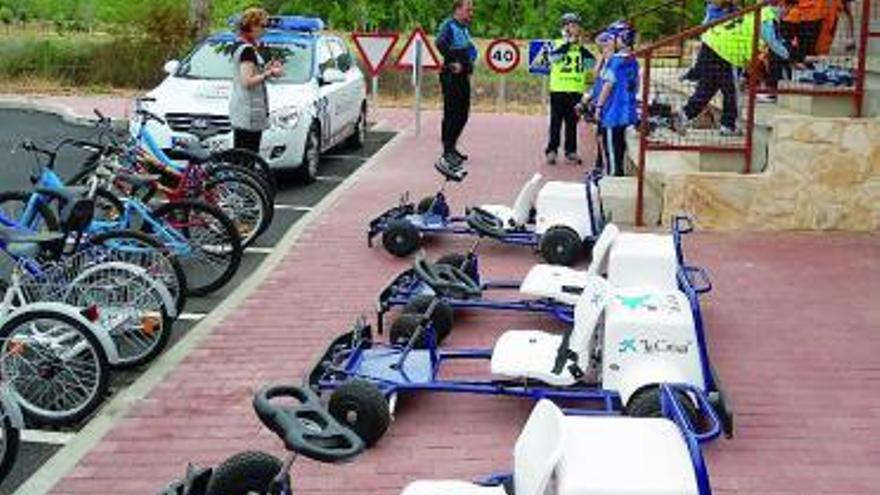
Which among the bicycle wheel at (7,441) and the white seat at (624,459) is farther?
the bicycle wheel at (7,441)

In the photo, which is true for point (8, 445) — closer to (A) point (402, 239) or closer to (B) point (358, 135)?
(A) point (402, 239)

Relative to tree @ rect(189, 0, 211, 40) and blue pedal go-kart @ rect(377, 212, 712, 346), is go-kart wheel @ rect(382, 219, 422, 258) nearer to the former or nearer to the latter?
blue pedal go-kart @ rect(377, 212, 712, 346)

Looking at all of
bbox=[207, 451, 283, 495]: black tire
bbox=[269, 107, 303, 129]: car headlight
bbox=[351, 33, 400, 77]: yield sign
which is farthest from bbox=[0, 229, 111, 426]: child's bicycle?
bbox=[351, 33, 400, 77]: yield sign

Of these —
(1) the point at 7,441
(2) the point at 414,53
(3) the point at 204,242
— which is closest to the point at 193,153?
(3) the point at 204,242

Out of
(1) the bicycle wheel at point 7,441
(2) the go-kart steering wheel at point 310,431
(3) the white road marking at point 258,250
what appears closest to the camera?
(2) the go-kart steering wheel at point 310,431

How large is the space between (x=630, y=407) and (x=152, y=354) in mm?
2755

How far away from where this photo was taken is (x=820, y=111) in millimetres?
10383

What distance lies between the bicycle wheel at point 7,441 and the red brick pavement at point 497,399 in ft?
0.80

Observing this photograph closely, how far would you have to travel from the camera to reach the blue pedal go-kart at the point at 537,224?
8.68m

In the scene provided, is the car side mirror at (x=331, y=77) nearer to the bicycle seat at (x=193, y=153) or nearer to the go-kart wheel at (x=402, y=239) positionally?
the bicycle seat at (x=193, y=153)

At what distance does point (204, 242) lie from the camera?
8086 mm

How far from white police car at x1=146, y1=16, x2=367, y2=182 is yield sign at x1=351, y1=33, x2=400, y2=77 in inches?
44.2

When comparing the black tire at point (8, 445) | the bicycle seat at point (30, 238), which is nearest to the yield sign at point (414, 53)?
the bicycle seat at point (30, 238)

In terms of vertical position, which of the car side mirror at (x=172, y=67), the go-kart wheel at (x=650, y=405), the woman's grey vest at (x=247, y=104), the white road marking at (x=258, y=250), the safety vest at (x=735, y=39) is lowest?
the white road marking at (x=258, y=250)
